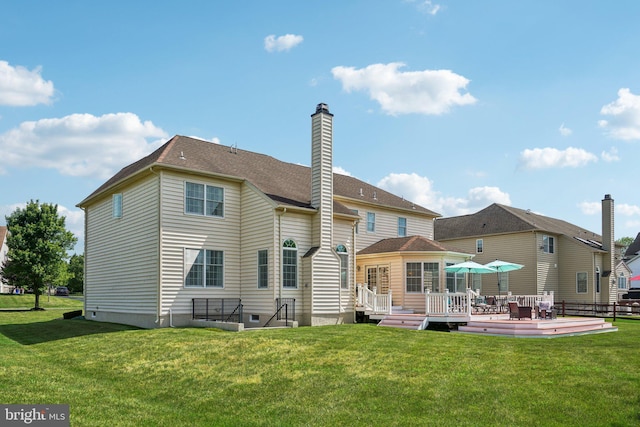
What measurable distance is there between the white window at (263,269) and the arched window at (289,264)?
2.13 feet

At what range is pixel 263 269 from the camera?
21297mm

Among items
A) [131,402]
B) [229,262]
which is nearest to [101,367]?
[131,402]

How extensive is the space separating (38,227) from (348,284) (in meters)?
30.7

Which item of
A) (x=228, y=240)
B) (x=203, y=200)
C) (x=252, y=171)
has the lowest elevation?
(x=228, y=240)

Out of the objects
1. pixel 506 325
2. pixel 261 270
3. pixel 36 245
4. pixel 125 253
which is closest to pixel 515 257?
pixel 506 325

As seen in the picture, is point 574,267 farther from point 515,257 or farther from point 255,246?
point 255,246

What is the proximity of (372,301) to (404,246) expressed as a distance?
10.6 ft

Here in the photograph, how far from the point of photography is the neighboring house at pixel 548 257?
120 ft

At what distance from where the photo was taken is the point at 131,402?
10727 millimetres

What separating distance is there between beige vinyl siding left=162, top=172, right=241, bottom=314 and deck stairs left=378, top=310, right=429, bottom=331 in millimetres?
6083

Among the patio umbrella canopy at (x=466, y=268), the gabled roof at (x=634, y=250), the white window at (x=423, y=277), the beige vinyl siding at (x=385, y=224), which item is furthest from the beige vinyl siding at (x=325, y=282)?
the gabled roof at (x=634, y=250)

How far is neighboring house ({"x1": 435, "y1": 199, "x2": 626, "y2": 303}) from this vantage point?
3656 centimetres

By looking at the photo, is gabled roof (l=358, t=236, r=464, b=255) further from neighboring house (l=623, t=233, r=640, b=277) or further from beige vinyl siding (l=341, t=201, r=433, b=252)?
neighboring house (l=623, t=233, r=640, b=277)

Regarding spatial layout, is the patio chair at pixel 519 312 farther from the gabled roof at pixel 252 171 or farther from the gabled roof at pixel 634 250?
the gabled roof at pixel 634 250
